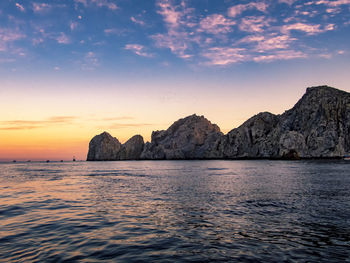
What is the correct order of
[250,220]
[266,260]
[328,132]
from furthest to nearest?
[328,132] < [250,220] < [266,260]

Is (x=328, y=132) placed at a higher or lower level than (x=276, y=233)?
higher

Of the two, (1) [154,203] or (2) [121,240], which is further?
(1) [154,203]

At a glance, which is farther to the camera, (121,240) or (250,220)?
(250,220)

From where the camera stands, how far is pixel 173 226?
15648 mm

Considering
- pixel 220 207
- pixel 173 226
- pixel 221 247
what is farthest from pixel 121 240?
pixel 220 207

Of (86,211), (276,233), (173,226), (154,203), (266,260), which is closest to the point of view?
(266,260)

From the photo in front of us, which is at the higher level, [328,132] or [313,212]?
[328,132]

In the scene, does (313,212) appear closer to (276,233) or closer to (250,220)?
(250,220)

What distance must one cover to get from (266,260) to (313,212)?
12.2m

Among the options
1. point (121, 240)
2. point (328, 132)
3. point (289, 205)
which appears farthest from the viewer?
point (328, 132)

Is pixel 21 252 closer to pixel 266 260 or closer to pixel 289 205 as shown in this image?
pixel 266 260

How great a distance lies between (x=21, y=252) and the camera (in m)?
11.2

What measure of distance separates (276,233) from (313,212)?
784cm

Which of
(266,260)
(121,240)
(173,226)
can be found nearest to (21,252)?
(121,240)
